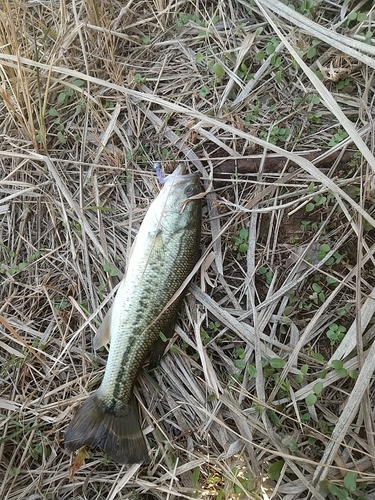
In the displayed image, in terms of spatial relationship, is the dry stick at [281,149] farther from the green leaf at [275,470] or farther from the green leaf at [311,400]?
the green leaf at [275,470]

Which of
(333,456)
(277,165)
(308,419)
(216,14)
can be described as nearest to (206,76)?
(216,14)

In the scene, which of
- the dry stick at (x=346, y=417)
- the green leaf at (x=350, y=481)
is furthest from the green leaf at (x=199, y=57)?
the green leaf at (x=350, y=481)

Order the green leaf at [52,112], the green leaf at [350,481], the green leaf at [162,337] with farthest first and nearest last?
the green leaf at [52,112], the green leaf at [162,337], the green leaf at [350,481]

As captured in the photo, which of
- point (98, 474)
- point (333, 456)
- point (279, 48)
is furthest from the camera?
point (279, 48)

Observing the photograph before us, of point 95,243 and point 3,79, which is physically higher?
point 3,79

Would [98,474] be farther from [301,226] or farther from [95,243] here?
[301,226]

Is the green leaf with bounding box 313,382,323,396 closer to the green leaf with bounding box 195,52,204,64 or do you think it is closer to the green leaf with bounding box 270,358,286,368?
the green leaf with bounding box 270,358,286,368

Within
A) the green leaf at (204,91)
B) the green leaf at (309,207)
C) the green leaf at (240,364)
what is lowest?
the green leaf at (240,364)
